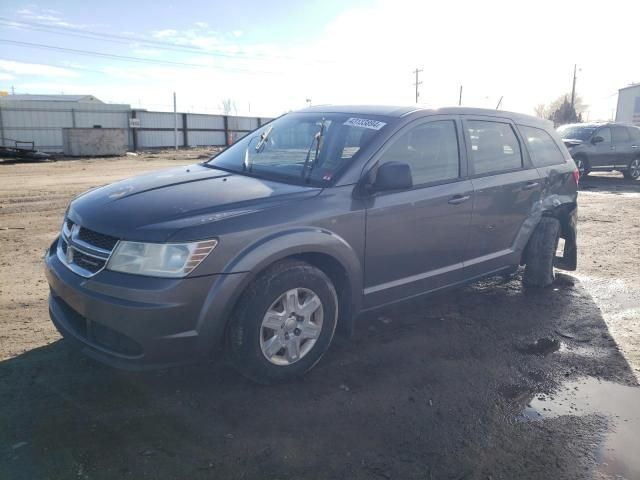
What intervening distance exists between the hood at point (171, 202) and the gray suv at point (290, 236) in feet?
0.04

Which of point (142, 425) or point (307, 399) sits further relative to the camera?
point (307, 399)

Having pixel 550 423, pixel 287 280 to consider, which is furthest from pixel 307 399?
pixel 550 423

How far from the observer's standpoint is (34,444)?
2615 millimetres

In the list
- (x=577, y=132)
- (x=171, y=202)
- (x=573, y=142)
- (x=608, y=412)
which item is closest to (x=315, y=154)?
(x=171, y=202)

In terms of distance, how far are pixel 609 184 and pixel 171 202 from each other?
15535 mm

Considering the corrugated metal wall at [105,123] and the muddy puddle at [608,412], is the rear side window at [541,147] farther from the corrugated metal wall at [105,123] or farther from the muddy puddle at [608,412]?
the corrugated metal wall at [105,123]

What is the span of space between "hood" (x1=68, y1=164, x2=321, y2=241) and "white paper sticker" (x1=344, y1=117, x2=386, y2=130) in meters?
0.76

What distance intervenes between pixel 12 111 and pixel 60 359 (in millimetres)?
31124

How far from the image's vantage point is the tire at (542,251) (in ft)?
16.8

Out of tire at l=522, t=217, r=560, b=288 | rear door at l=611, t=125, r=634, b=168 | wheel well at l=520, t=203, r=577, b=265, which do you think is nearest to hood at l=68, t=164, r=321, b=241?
tire at l=522, t=217, r=560, b=288

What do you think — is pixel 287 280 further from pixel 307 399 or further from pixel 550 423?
pixel 550 423

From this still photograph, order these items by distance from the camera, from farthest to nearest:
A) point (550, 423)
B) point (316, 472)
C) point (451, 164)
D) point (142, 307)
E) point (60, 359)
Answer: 1. point (451, 164)
2. point (60, 359)
3. point (550, 423)
4. point (142, 307)
5. point (316, 472)

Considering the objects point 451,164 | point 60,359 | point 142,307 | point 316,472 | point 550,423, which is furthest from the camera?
point 451,164

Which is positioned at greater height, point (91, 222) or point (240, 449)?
point (91, 222)
